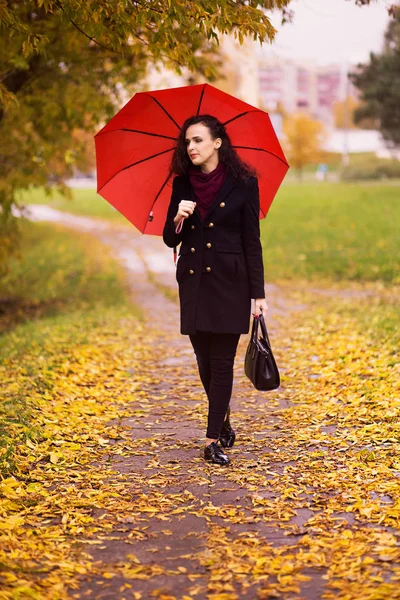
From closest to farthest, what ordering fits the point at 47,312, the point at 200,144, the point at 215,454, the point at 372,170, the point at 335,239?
the point at 200,144 < the point at 215,454 < the point at 47,312 < the point at 335,239 < the point at 372,170

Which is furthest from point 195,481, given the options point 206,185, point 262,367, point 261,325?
point 206,185

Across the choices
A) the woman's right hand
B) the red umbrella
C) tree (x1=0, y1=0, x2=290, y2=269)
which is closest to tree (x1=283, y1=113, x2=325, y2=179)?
tree (x1=0, y1=0, x2=290, y2=269)

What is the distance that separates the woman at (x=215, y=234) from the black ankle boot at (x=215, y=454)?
0.59 m

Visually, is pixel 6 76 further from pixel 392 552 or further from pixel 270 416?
pixel 392 552

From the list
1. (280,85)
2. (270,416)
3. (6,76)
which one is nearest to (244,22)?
(270,416)

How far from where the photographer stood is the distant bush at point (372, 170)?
46688 millimetres

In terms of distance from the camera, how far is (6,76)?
9.88 meters

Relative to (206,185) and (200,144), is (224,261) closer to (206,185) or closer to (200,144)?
(206,185)

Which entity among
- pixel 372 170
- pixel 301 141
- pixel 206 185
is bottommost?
pixel 372 170

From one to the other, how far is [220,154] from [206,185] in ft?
0.69

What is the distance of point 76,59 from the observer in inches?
405

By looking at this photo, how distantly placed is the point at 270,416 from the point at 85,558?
2781 mm

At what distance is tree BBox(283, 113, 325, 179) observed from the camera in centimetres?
6050

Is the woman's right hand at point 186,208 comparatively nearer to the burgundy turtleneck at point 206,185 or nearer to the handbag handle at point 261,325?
the burgundy turtleneck at point 206,185
